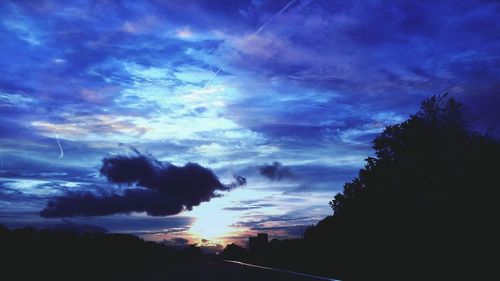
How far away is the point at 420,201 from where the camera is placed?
194 ft

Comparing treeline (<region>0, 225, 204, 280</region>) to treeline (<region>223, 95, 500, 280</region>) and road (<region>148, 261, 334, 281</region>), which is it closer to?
road (<region>148, 261, 334, 281</region>)

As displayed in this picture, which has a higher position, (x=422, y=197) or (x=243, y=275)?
(x=422, y=197)

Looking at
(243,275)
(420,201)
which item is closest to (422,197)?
(420,201)

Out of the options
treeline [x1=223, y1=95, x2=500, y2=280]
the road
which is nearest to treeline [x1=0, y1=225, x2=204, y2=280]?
the road

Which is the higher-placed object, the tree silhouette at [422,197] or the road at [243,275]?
the tree silhouette at [422,197]

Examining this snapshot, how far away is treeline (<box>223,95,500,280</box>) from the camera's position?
36.1m

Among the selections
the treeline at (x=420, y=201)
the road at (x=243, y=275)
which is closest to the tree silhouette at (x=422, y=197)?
the treeline at (x=420, y=201)

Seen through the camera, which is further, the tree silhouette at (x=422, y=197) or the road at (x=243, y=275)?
the tree silhouette at (x=422, y=197)

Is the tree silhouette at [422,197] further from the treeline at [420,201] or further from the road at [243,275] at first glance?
the road at [243,275]

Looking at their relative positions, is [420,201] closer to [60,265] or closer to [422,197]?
[422,197]

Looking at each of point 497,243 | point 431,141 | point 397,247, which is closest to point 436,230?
point 397,247

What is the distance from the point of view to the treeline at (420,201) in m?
36.1

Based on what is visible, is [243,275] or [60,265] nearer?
[243,275]

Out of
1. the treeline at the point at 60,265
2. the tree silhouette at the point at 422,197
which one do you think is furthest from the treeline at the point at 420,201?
the treeline at the point at 60,265
